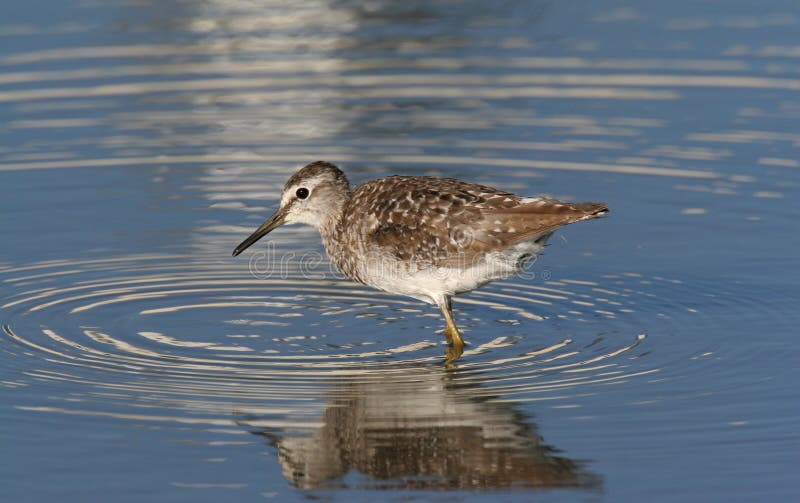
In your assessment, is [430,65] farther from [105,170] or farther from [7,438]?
[7,438]

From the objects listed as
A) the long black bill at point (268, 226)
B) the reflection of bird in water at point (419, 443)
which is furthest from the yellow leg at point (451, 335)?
the long black bill at point (268, 226)

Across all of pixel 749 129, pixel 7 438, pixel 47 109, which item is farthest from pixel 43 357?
pixel 749 129

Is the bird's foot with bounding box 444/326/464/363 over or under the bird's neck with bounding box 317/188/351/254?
under

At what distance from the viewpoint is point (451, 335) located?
1289cm

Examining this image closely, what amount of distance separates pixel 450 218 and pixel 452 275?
487 millimetres

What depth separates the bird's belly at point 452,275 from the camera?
12.5m

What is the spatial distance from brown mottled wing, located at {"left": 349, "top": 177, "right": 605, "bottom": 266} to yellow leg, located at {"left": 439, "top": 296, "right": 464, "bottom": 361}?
479 mm

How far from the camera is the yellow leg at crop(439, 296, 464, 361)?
12.5 meters

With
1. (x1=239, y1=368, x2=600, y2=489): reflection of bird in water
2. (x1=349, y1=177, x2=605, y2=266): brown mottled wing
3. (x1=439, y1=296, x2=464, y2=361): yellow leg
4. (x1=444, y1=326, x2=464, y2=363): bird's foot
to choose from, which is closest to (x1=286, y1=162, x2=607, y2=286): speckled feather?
(x1=349, y1=177, x2=605, y2=266): brown mottled wing

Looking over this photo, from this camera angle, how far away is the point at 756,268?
1421 cm

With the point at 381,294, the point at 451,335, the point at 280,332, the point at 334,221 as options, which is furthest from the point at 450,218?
the point at 381,294

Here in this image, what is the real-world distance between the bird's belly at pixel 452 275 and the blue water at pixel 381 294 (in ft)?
1.43

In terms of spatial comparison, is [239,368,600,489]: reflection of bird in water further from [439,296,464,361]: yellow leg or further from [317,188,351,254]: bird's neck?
[317,188,351,254]: bird's neck

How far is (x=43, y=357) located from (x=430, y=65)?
34.2ft
